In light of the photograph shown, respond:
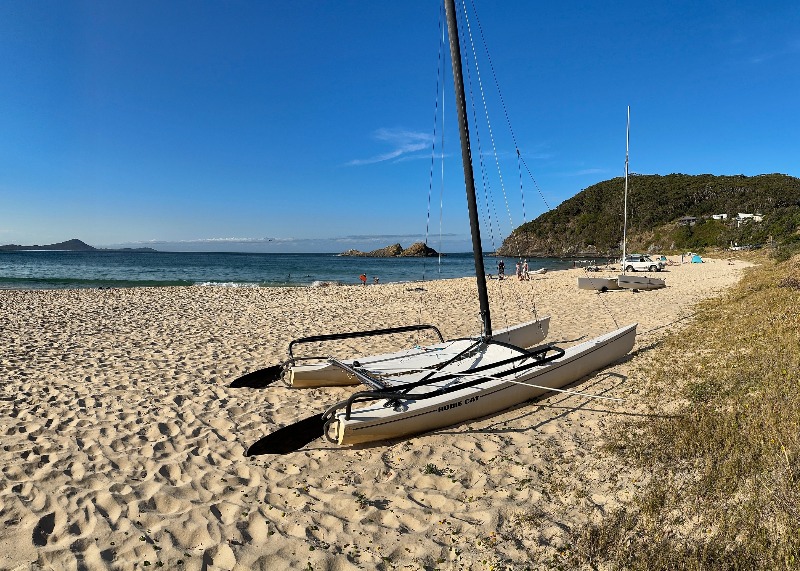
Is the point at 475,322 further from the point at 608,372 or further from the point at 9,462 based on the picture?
the point at 9,462

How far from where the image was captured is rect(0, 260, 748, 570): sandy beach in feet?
12.3

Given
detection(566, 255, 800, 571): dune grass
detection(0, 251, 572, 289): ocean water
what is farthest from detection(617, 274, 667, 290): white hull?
detection(566, 255, 800, 571): dune grass

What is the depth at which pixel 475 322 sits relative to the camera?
1520 centimetres

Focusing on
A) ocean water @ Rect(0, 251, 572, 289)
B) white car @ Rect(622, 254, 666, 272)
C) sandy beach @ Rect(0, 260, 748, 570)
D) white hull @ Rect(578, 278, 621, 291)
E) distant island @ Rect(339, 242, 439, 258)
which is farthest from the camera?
distant island @ Rect(339, 242, 439, 258)

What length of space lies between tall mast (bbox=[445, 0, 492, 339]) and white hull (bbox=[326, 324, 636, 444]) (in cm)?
106

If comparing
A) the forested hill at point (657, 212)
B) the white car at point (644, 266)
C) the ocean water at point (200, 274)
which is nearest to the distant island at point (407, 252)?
the forested hill at point (657, 212)

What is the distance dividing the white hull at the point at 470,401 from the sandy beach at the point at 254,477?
0.64ft

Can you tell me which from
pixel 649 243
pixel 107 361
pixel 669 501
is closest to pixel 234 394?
pixel 107 361

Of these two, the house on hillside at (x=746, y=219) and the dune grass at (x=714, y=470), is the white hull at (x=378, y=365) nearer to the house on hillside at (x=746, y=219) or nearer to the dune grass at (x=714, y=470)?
the dune grass at (x=714, y=470)

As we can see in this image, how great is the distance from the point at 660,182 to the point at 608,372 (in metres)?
151

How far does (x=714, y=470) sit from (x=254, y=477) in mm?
4838

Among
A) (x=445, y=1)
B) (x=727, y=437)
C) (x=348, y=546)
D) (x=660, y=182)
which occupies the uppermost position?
(x=660, y=182)

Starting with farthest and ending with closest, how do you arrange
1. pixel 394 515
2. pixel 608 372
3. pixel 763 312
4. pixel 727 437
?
pixel 763 312, pixel 608 372, pixel 727 437, pixel 394 515

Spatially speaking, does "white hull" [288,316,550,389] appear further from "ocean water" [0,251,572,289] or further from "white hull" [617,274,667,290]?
"white hull" [617,274,667,290]
